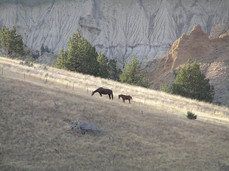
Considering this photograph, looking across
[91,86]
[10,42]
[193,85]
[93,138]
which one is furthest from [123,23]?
[93,138]

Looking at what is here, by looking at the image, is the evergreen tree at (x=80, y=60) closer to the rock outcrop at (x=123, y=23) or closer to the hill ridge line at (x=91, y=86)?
the hill ridge line at (x=91, y=86)

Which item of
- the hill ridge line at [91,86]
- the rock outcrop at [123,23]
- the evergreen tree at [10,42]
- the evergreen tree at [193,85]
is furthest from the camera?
the rock outcrop at [123,23]

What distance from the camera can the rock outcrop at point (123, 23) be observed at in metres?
124

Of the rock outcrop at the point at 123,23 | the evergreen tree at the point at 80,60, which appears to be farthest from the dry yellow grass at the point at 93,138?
the rock outcrop at the point at 123,23

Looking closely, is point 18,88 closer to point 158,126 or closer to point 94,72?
point 158,126

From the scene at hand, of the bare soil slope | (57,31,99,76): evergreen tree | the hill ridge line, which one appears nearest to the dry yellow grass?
the bare soil slope

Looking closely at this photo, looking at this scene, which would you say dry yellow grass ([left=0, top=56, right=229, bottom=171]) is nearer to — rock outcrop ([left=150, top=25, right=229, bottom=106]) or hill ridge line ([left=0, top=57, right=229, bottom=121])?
hill ridge line ([left=0, top=57, right=229, bottom=121])

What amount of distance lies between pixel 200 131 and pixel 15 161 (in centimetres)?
1164

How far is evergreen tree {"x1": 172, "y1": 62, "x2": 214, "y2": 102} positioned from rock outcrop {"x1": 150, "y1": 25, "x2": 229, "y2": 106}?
1194 cm

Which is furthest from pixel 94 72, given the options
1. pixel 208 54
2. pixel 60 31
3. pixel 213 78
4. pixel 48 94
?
pixel 60 31

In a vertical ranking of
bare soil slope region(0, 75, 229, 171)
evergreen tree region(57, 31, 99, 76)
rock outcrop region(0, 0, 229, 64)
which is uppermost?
rock outcrop region(0, 0, 229, 64)

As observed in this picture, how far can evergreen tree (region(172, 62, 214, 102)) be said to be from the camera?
45.8m

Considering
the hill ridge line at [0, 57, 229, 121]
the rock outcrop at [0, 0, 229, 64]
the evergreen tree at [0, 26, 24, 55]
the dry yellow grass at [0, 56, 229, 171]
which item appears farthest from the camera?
the rock outcrop at [0, 0, 229, 64]

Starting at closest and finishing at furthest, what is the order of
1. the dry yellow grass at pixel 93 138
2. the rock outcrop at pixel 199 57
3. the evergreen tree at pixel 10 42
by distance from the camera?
the dry yellow grass at pixel 93 138 < the rock outcrop at pixel 199 57 < the evergreen tree at pixel 10 42
